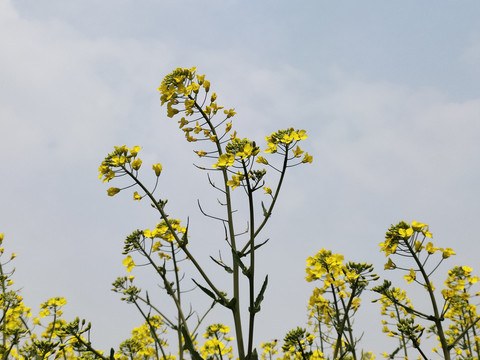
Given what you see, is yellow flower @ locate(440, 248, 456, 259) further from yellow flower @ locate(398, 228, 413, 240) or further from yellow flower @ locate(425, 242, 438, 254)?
yellow flower @ locate(398, 228, 413, 240)

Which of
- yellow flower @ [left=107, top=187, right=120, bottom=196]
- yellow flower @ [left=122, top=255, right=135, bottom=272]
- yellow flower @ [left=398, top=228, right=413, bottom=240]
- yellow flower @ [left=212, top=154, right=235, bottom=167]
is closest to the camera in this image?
yellow flower @ [left=212, top=154, right=235, bottom=167]

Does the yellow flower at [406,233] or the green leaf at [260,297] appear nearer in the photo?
the green leaf at [260,297]

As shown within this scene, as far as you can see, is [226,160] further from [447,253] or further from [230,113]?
[447,253]

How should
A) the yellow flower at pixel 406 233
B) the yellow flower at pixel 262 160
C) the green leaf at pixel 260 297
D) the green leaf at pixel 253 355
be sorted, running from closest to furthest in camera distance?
the green leaf at pixel 253 355
the green leaf at pixel 260 297
the yellow flower at pixel 262 160
the yellow flower at pixel 406 233

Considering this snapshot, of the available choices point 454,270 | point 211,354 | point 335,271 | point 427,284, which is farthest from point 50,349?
point 454,270

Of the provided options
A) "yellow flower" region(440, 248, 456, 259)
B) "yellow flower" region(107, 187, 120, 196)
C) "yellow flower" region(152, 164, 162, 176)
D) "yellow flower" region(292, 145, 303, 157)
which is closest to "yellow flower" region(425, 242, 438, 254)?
"yellow flower" region(440, 248, 456, 259)

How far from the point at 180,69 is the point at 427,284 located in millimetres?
2639

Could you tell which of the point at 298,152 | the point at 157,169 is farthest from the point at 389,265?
the point at 157,169

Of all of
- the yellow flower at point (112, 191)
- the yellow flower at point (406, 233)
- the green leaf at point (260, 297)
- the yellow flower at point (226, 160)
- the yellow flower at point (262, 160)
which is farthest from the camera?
the yellow flower at point (406, 233)

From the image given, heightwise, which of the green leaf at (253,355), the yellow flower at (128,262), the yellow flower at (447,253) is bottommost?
the green leaf at (253,355)

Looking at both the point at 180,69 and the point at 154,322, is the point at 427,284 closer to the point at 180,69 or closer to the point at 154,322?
the point at 180,69

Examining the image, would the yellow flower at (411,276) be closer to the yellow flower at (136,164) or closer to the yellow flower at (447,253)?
the yellow flower at (447,253)

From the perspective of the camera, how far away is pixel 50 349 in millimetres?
3861

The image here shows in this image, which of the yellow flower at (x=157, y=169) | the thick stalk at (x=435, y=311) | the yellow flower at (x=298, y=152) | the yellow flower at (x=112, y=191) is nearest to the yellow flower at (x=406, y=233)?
the thick stalk at (x=435, y=311)
